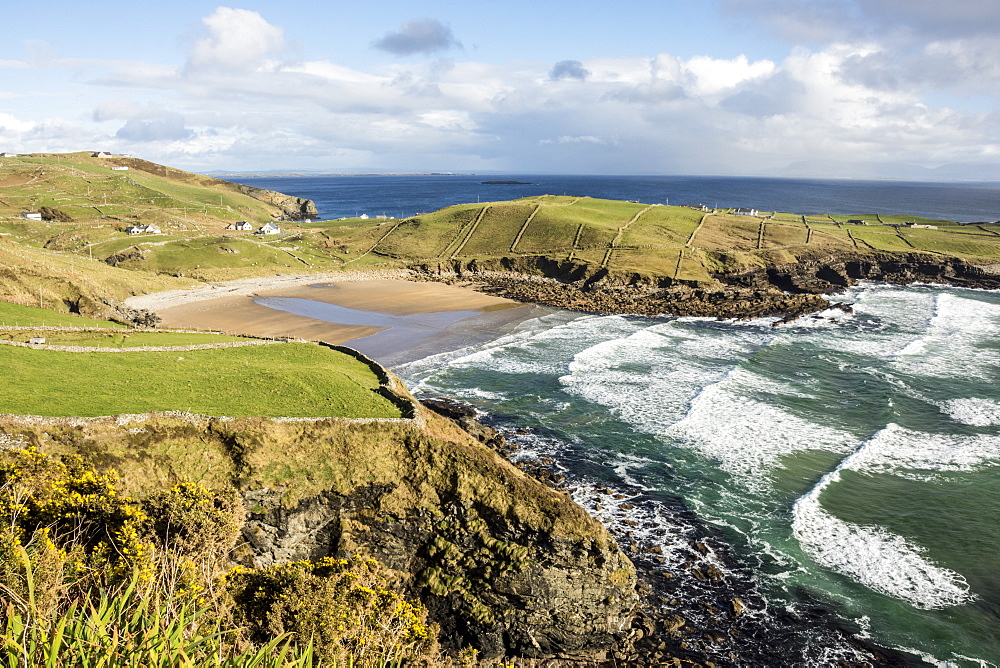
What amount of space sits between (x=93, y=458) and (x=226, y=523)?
16.3 feet

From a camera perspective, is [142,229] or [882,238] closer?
[142,229]

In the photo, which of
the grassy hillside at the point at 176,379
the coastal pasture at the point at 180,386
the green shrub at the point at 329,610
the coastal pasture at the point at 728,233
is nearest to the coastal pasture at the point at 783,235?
the coastal pasture at the point at 728,233

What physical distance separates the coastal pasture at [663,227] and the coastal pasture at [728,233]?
6.88 feet

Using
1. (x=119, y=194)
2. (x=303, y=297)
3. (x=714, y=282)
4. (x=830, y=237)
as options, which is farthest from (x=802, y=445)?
(x=119, y=194)

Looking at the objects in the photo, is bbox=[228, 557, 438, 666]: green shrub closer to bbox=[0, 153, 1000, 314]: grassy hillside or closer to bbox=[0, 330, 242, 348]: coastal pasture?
bbox=[0, 330, 242, 348]: coastal pasture

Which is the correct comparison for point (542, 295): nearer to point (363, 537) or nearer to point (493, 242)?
point (493, 242)

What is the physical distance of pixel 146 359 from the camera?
2877 cm

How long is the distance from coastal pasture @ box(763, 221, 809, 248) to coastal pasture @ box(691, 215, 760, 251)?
1799mm

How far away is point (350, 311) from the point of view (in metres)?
67.4

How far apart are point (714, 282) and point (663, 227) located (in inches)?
1002

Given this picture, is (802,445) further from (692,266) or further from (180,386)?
(692,266)

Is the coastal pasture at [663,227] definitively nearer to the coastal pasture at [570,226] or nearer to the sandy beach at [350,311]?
the coastal pasture at [570,226]

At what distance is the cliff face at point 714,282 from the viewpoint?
Answer: 235 feet

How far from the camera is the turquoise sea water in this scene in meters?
23.0
